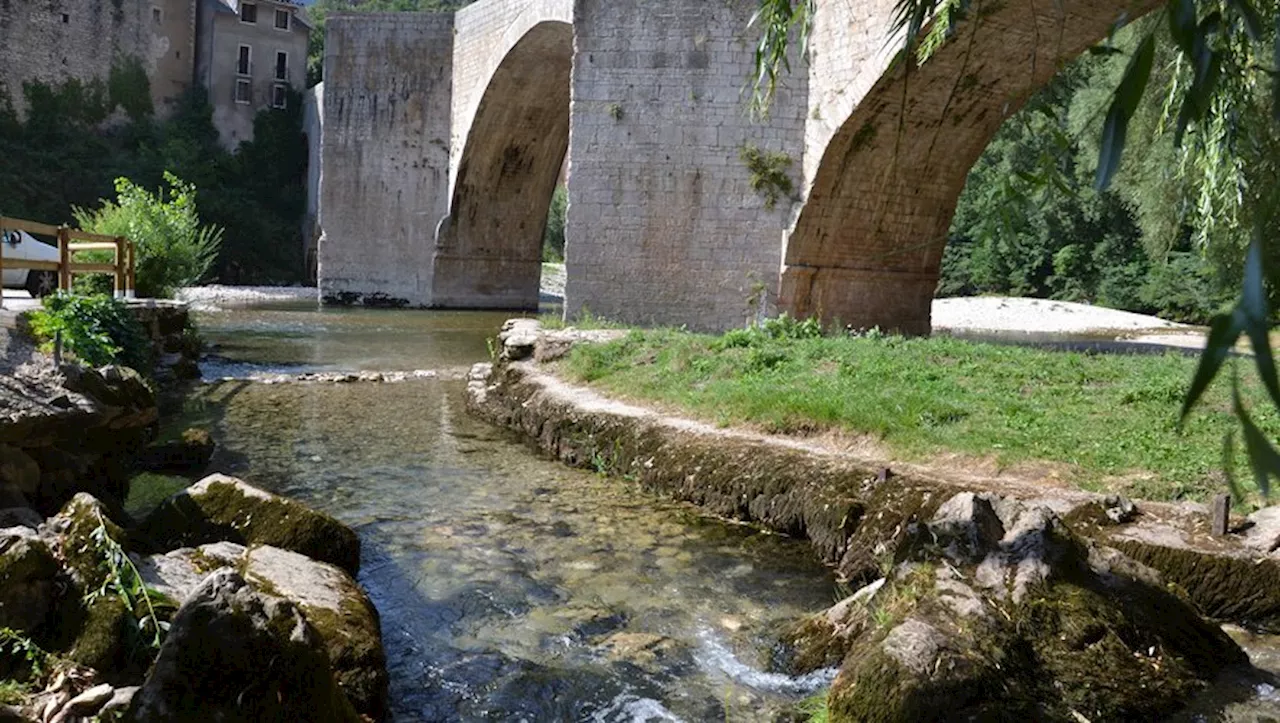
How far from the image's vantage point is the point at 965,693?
285 centimetres

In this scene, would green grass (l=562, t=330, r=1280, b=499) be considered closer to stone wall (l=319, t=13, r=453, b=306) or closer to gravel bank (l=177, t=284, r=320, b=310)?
stone wall (l=319, t=13, r=453, b=306)

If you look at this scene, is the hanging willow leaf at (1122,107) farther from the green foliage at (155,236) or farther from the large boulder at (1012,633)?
the green foliage at (155,236)

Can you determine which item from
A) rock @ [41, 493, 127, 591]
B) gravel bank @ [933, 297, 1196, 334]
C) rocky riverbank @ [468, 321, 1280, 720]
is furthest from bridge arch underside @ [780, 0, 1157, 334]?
gravel bank @ [933, 297, 1196, 334]

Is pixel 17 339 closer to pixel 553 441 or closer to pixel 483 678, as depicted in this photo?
pixel 553 441

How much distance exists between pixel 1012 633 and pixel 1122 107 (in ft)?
6.90

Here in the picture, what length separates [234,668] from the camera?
2.66m

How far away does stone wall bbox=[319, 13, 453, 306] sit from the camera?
2175cm

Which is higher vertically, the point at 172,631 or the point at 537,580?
the point at 172,631

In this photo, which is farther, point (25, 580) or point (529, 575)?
point (529, 575)

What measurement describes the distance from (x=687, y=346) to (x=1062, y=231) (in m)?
25.2

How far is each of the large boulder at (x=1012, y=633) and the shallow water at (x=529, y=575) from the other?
0.48m

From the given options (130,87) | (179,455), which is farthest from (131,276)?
(130,87)

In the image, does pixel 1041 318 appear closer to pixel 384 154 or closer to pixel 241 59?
pixel 384 154

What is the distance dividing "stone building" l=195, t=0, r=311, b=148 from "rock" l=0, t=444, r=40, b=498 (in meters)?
35.9
